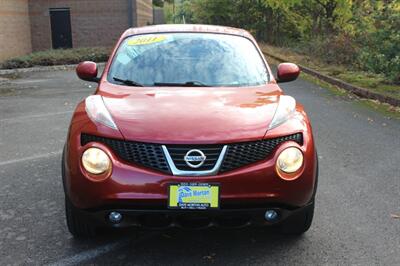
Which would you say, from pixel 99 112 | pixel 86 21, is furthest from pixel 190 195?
pixel 86 21

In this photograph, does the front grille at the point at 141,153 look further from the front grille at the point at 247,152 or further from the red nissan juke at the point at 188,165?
the front grille at the point at 247,152

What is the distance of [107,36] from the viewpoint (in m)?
25.0

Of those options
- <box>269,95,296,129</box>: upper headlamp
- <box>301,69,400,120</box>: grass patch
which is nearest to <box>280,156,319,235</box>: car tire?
<box>269,95,296,129</box>: upper headlamp

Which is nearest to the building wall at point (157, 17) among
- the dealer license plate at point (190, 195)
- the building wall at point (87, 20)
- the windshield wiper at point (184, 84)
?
the building wall at point (87, 20)

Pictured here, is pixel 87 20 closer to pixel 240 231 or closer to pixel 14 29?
pixel 14 29

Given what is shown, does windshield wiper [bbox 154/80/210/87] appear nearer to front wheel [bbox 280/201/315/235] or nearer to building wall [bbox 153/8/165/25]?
front wheel [bbox 280/201/315/235]

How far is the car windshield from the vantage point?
4.52 metres

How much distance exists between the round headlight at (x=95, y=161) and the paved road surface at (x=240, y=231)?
71 centimetres

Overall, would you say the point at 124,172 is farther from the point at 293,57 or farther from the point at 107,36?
the point at 107,36

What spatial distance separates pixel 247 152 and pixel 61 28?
913 inches

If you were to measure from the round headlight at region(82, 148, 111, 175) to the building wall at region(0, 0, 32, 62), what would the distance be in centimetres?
1783

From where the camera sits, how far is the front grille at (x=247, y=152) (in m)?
3.32

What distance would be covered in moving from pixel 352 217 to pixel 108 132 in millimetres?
2282

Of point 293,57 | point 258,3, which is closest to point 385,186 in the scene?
point 293,57
